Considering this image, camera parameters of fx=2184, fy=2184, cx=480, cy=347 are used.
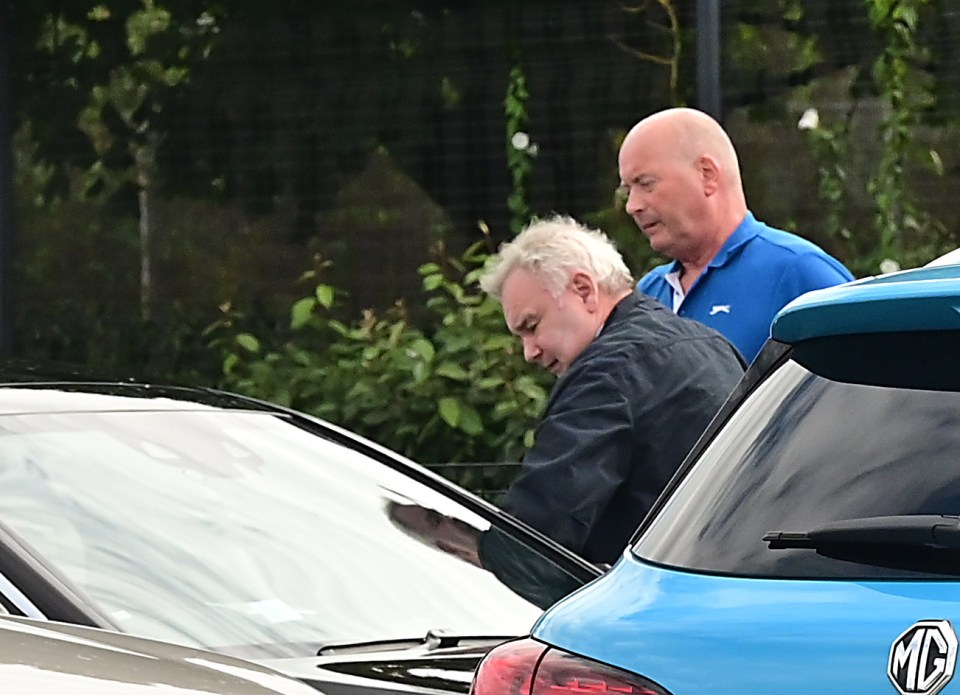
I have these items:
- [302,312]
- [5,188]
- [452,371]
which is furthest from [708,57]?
[5,188]

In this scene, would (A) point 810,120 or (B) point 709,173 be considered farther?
(A) point 810,120

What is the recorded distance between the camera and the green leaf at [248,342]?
942 centimetres

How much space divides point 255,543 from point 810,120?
202 inches

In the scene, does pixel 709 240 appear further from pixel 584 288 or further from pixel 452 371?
pixel 452 371

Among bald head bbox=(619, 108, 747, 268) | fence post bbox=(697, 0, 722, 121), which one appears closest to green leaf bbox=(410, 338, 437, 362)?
fence post bbox=(697, 0, 722, 121)

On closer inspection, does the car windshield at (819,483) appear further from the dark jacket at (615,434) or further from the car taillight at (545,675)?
the dark jacket at (615,434)

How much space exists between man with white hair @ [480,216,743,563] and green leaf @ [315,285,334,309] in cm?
418

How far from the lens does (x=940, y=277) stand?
8.96ft

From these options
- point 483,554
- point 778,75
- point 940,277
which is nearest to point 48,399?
point 483,554

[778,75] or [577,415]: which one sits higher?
[778,75]

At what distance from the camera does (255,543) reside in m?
4.03

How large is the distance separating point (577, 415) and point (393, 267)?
451cm

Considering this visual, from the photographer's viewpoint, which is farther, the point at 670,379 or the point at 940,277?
the point at 670,379

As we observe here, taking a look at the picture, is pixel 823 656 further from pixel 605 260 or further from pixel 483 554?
pixel 605 260
